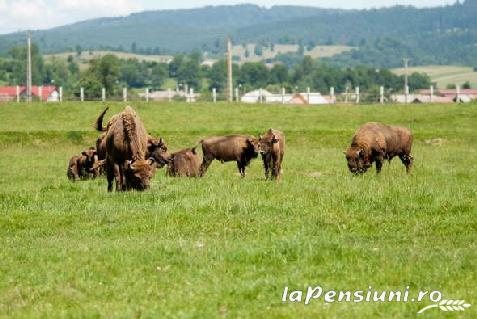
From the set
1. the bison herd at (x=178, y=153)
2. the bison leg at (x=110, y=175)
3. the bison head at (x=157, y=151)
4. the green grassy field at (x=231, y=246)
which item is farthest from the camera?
the bison head at (x=157, y=151)

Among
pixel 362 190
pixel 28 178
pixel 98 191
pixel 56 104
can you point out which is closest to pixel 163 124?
pixel 56 104

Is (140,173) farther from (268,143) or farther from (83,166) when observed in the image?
(83,166)

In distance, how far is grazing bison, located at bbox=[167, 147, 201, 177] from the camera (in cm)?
3216

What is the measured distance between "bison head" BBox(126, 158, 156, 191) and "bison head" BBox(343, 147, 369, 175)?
31.5 ft

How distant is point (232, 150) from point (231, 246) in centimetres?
1860

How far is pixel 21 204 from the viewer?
20203 mm

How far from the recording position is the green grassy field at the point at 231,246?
1170 centimetres

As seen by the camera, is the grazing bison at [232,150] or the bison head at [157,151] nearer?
the bison head at [157,151]

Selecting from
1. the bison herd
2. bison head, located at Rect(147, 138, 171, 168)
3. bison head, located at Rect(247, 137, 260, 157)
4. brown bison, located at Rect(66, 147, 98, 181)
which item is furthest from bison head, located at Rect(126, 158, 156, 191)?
bison head, located at Rect(247, 137, 260, 157)

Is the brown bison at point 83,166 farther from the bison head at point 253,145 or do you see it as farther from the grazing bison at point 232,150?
the bison head at point 253,145

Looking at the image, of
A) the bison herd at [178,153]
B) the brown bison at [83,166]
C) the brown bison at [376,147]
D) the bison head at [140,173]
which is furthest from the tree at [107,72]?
the bison head at [140,173]

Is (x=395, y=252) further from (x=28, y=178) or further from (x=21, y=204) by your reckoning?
(x=28, y=178)

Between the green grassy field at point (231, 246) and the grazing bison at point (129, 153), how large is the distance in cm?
66

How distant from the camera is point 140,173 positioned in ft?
71.1
